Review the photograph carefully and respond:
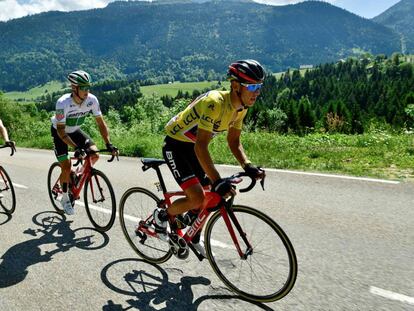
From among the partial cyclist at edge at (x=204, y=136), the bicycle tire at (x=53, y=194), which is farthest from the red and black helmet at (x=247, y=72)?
the bicycle tire at (x=53, y=194)

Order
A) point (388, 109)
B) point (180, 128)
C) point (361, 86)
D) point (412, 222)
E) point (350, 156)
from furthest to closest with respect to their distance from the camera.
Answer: point (361, 86) → point (388, 109) → point (350, 156) → point (412, 222) → point (180, 128)

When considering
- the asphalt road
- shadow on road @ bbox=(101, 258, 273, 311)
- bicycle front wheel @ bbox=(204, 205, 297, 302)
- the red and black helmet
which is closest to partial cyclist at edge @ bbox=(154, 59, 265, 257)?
the red and black helmet

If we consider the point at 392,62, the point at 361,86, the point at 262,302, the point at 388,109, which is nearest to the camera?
the point at 262,302

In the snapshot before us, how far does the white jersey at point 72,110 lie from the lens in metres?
6.41

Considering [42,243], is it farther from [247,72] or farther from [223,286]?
[247,72]

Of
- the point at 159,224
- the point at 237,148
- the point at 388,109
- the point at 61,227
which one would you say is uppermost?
the point at 237,148

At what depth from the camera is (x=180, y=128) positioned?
441cm

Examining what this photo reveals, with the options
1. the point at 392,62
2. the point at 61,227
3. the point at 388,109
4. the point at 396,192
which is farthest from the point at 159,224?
the point at 392,62

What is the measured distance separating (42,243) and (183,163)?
10.2 ft

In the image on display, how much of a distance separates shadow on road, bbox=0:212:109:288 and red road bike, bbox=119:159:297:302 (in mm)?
1596

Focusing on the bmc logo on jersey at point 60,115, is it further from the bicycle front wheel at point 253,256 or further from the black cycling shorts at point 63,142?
the bicycle front wheel at point 253,256

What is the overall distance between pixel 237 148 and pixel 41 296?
113 inches

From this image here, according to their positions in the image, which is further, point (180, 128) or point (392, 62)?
point (392, 62)

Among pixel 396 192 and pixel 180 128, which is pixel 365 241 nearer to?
pixel 396 192
